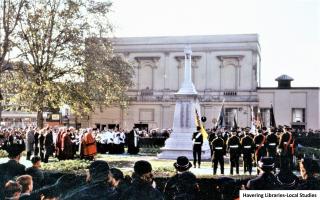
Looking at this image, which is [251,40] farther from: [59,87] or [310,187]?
[310,187]

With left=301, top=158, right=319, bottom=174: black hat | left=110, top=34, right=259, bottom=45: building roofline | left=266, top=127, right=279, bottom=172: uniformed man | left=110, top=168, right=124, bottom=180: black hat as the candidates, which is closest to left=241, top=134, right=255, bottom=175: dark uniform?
left=266, top=127, right=279, bottom=172: uniformed man

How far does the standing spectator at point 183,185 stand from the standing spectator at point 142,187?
56cm

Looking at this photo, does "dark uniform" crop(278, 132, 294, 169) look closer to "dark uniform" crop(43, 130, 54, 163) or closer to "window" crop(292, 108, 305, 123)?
"dark uniform" crop(43, 130, 54, 163)

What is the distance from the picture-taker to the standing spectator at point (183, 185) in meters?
6.43

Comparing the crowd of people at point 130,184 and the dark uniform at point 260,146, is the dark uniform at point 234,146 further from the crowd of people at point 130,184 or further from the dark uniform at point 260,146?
the crowd of people at point 130,184

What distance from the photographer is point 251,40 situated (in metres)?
47.7

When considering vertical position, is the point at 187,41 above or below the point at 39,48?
above

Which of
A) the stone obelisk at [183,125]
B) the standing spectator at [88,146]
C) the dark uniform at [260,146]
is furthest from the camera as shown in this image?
the stone obelisk at [183,125]

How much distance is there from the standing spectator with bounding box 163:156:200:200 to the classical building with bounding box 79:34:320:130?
132 ft

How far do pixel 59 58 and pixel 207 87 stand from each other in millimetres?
25852

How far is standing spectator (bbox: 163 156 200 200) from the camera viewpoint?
6.43 meters

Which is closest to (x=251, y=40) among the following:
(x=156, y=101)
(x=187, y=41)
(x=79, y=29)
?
(x=187, y=41)

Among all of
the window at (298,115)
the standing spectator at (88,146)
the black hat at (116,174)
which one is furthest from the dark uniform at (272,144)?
the window at (298,115)

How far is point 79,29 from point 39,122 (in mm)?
5522
